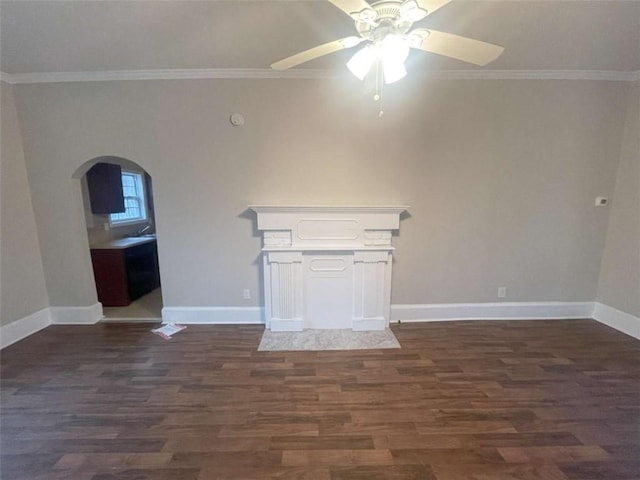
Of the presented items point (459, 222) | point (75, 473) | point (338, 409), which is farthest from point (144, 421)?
point (459, 222)

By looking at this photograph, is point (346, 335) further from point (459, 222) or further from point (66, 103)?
point (66, 103)

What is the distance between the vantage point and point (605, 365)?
2.57m

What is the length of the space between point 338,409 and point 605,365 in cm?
238

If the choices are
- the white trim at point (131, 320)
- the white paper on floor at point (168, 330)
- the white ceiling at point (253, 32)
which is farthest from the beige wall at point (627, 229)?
the white trim at point (131, 320)

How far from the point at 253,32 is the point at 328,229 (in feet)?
6.01

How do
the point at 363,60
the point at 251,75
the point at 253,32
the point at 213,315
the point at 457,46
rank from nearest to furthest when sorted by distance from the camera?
the point at 457,46 < the point at 363,60 < the point at 253,32 < the point at 251,75 < the point at 213,315

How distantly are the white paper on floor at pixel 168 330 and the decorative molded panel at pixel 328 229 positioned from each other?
1.67 metres

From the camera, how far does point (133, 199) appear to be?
5.11 metres

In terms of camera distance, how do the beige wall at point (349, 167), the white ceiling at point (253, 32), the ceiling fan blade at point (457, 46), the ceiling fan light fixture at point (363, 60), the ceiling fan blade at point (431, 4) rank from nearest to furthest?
the ceiling fan blade at point (431, 4) → the ceiling fan blade at point (457, 46) → the ceiling fan light fixture at point (363, 60) → the white ceiling at point (253, 32) → the beige wall at point (349, 167)

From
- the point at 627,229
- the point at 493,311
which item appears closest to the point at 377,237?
the point at 493,311

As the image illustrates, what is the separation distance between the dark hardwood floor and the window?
231 cm

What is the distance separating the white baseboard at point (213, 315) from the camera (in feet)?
11.1

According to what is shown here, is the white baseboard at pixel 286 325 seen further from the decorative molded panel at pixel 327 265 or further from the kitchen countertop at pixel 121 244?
the kitchen countertop at pixel 121 244

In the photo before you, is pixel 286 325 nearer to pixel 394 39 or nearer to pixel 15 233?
pixel 394 39
